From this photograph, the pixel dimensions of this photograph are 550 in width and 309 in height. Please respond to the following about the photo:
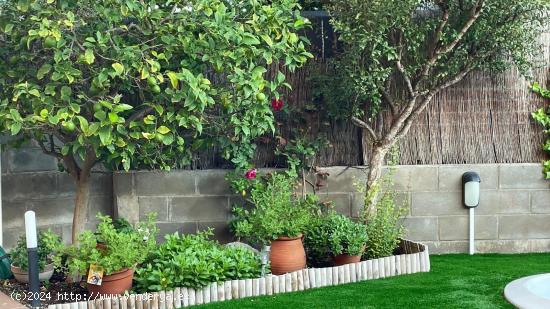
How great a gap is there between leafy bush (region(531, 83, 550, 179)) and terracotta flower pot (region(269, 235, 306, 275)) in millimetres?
2986

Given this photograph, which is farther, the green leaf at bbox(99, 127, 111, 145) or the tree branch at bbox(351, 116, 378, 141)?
the tree branch at bbox(351, 116, 378, 141)

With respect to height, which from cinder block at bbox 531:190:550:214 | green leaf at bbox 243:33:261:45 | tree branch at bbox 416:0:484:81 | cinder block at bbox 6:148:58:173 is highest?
tree branch at bbox 416:0:484:81

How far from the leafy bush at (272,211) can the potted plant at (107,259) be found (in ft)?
3.51

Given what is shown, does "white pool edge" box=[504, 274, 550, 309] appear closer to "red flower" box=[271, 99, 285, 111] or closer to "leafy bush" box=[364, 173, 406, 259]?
"leafy bush" box=[364, 173, 406, 259]

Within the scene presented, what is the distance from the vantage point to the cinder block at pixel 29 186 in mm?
6016

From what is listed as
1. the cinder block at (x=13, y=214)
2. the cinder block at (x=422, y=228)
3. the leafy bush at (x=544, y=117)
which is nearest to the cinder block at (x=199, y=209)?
the cinder block at (x=13, y=214)

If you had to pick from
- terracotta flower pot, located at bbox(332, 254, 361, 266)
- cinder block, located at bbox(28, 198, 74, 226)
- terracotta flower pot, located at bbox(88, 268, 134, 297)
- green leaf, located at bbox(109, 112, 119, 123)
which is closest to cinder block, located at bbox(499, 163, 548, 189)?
terracotta flower pot, located at bbox(332, 254, 361, 266)

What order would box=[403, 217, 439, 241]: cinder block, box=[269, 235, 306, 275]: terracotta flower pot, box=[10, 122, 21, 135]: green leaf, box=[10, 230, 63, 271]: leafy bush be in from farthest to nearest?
box=[403, 217, 439, 241]: cinder block
box=[269, 235, 306, 275]: terracotta flower pot
box=[10, 230, 63, 271]: leafy bush
box=[10, 122, 21, 135]: green leaf

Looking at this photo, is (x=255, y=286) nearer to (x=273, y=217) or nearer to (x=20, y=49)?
(x=273, y=217)

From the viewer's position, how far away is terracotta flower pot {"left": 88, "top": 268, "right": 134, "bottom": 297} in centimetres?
480

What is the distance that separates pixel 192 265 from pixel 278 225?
0.97 meters

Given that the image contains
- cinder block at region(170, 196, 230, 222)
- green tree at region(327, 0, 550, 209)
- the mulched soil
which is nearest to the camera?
the mulched soil

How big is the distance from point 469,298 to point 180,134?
2.77 m

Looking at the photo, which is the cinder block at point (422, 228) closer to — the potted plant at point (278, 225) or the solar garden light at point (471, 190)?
the solar garden light at point (471, 190)
